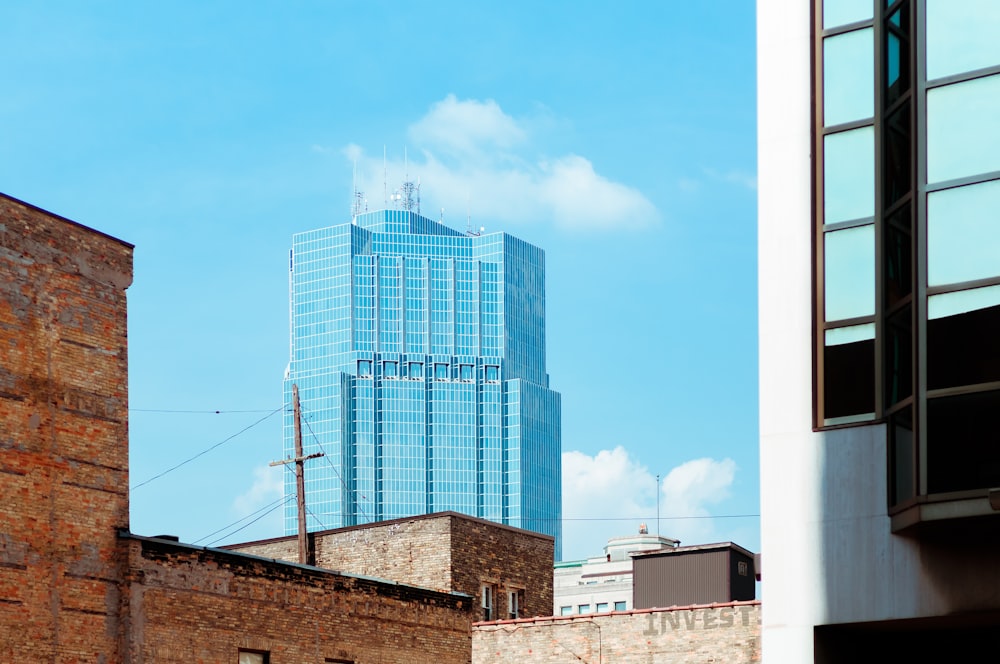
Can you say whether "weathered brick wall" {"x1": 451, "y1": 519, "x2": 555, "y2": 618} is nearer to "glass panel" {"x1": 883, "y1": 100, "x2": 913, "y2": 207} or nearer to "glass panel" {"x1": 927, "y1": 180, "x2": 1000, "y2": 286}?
"glass panel" {"x1": 883, "y1": 100, "x2": 913, "y2": 207}

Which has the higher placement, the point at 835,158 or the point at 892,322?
the point at 835,158

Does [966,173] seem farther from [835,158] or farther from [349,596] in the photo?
[349,596]

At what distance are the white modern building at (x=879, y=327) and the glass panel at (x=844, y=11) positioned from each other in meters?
0.02

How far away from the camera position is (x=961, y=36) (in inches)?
776

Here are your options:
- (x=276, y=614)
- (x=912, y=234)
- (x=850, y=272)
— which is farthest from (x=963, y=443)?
(x=276, y=614)

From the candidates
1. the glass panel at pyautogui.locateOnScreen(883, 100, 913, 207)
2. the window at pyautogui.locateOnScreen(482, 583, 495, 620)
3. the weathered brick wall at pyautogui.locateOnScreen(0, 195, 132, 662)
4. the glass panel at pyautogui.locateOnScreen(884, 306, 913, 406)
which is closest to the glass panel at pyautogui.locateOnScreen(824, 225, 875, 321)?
the glass panel at pyautogui.locateOnScreen(884, 306, 913, 406)

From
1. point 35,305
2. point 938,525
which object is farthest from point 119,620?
point 938,525

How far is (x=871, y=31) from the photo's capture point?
2066 cm

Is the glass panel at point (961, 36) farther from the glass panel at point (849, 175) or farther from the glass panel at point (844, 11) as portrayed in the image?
the glass panel at point (849, 175)

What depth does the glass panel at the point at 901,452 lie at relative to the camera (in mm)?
19406

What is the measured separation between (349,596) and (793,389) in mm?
16143

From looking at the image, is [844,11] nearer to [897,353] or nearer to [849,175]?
[849,175]

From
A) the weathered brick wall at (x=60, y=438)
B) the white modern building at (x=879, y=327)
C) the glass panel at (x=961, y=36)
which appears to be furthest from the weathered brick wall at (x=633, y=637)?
the glass panel at (x=961, y=36)

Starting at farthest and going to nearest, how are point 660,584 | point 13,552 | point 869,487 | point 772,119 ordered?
point 660,584, point 13,552, point 772,119, point 869,487
